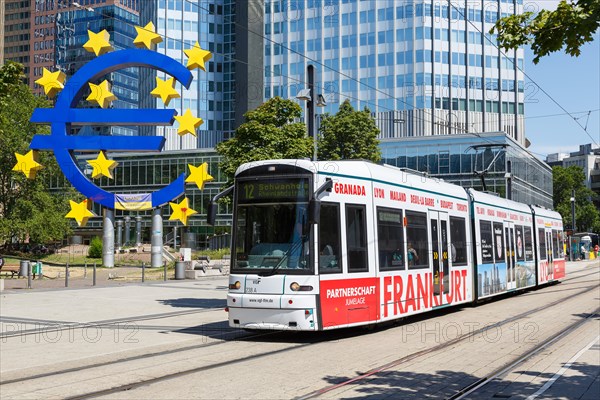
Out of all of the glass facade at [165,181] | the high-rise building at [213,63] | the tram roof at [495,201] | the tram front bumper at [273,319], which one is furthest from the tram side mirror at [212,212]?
the high-rise building at [213,63]

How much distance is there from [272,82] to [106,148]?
5669 cm

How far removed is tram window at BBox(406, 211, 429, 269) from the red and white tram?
0.02 metres

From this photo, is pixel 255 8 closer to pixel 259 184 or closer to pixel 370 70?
pixel 370 70

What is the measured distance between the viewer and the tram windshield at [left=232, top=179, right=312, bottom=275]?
42.1 feet

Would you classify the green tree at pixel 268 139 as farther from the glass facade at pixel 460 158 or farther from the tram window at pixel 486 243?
the glass facade at pixel 460 158

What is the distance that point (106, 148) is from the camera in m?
38.6

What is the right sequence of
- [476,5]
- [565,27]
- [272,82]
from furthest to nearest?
[272,82] < [476,5] < [565,27]

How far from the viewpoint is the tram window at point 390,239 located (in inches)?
563

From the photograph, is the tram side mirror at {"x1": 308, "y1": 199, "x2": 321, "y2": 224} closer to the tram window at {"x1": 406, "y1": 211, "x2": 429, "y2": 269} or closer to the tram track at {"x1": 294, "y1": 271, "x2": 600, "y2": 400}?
the tram track at {"x1": 294, "y1": 271, "x2": 600, "y2": 400}

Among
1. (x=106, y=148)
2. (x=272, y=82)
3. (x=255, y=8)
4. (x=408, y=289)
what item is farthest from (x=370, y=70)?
(x=408, y=289)

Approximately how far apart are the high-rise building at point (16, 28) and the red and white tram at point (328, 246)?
155247 millimetres

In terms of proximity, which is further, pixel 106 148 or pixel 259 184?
pixel 106 148

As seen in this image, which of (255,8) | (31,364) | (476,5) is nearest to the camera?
(31,364)

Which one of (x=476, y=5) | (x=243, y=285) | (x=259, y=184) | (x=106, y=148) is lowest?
(x=243, y=285)
